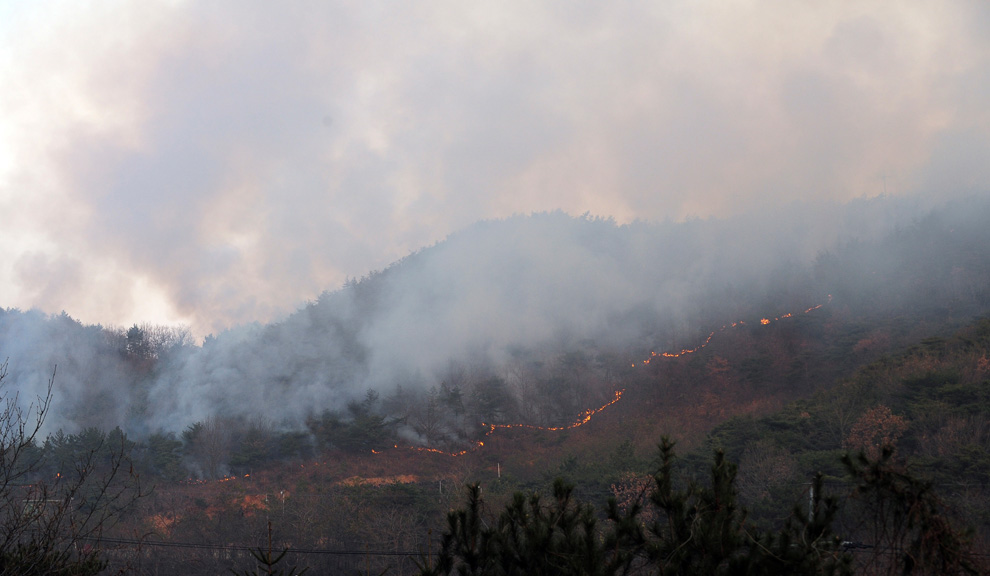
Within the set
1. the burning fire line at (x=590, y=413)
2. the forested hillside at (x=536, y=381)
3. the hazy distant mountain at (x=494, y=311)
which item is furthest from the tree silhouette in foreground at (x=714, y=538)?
the hazy distant mountain at (x=494, y=311)

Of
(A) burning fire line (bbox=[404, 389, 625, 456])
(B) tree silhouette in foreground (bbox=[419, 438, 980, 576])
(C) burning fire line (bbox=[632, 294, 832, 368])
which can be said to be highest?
(C) burning fire line (bbox=[632, 294, 832, 368])

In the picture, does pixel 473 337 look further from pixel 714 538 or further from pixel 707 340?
pixel 714 538

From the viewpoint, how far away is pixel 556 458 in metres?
30.0

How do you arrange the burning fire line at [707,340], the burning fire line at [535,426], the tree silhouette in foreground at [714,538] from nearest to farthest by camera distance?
1. the tree silhouette in foreground at [714,538]
2. the burning fire line at [535,426]
3. the burning fire line at [707,340]

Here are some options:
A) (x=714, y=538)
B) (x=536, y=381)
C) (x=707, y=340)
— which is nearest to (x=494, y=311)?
(x=536, y=381)

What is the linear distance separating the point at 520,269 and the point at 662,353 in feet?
56.9

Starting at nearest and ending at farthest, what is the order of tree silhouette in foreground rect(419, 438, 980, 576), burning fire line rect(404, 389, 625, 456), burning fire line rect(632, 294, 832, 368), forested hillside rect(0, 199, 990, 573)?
1. tree silhouette in foreground rect(419, 438, 980, 576)
2. forested hillside rect(0, 199, 990, 573)
3. burning fire line rect(404, 389, 625, 456)
4. burning fire line rect(632, 294, 832, 368)

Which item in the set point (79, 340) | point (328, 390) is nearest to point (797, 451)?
point (328, 390)

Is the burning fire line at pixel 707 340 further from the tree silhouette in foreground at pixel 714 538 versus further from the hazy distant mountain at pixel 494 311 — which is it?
the tree silhouette in foreground at pixel 714 538

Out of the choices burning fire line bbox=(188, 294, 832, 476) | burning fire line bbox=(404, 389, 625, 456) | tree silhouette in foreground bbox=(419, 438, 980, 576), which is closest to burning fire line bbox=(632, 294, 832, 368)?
burning fire line bbox=(188, 294, 832, 476)

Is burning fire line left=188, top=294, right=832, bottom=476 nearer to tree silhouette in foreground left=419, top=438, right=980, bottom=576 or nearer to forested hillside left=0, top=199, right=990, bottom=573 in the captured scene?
forested hillside left=0, top=199, right=990, bottom=573

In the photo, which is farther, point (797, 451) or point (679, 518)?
point (797, 451)

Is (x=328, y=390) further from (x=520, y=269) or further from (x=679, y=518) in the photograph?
(x=679, y=518)

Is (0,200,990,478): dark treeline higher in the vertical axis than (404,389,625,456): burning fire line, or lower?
higher
